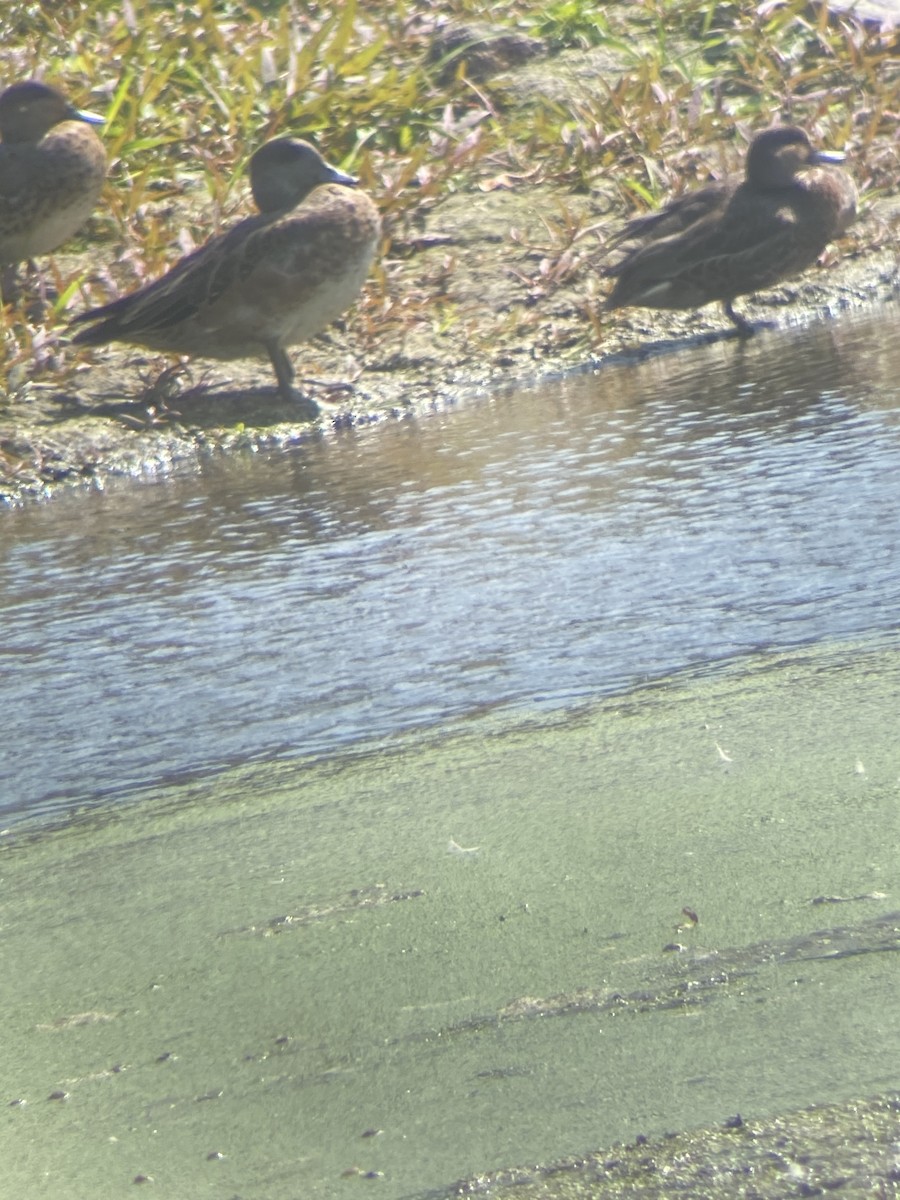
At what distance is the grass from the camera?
8211mm

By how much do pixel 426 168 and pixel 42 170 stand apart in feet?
7.27

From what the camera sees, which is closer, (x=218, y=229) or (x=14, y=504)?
(x=14, y=504)

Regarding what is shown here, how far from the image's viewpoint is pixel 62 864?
2.30 meters

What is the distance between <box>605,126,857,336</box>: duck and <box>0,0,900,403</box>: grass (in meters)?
0.71

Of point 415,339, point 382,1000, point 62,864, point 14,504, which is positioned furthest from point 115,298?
point 382,1000

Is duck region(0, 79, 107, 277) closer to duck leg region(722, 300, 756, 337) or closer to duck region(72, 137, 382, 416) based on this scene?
duck region(72, 137, 382, 416)

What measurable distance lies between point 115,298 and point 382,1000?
239 inches

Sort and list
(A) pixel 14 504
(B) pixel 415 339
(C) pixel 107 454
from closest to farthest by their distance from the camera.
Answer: (A) pixel 14 504
(C) pixel 107 454
(B) pixel 415 339

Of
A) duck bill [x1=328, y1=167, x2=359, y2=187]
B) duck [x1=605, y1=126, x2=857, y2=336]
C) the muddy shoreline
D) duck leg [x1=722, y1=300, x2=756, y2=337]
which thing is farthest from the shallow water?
duck leg [x1=722, y1=300, x2=756, y2=337]

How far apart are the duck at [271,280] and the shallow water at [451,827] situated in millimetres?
2301

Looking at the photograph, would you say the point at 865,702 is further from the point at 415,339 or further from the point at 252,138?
the point at 252,138

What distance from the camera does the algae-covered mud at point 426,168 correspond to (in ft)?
22.2

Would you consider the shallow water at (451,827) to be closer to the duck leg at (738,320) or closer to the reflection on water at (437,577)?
the reflection on water at (437,577)

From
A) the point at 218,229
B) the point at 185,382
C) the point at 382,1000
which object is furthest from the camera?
the point at 218,229
